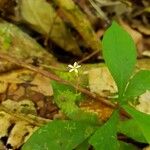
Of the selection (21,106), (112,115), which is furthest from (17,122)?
(112,115)

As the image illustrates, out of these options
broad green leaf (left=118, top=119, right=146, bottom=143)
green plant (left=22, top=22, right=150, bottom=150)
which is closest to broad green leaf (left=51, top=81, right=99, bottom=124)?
green plant (left=22, top=22, right=150, bottom=150)

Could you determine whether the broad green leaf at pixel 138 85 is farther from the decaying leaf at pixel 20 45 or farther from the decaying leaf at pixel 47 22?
the decaying leaf at pixel 47 22

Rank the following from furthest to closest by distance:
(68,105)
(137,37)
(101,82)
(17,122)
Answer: (137,37) → (101,82) → (17,122) → (68,105)

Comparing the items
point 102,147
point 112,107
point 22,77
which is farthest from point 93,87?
point 102,147

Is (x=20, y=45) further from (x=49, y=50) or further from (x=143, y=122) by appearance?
(x=143, y=122)

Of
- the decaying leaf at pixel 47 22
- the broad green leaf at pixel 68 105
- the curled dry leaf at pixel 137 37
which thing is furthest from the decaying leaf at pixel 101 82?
the curled dry leaf at pixel 137 37

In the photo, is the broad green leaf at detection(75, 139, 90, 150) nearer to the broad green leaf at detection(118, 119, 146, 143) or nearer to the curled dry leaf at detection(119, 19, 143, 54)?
the broad green leaf at detection(118, 119, 146, 143)

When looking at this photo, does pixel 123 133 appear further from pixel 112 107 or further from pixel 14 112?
pixel 14 112
